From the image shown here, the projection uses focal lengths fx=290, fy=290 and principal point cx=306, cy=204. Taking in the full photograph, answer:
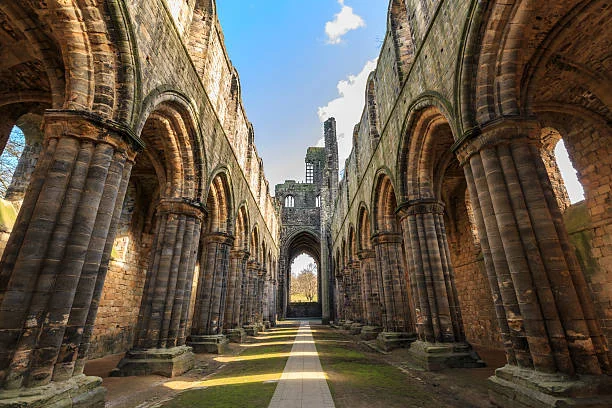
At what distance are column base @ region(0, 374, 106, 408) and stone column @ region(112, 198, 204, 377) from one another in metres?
2.73

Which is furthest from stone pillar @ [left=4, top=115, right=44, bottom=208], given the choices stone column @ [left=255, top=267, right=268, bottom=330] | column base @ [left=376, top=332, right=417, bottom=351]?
stone column @ [left=255, top=267, right=268, bottom=330]

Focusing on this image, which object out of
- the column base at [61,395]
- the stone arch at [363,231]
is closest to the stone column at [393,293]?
the stone arch at [363,231]

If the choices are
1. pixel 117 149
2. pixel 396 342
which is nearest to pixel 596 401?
pixel 396 342

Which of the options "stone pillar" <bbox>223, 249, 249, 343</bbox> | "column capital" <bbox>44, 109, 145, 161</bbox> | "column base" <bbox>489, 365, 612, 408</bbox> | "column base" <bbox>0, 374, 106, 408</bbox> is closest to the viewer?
"column base" <bbox>0, 374, 106, 408</bbox>

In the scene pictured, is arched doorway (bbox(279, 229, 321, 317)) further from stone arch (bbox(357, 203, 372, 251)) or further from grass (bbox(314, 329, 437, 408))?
grass (bbox(314, 329, 437, 408))

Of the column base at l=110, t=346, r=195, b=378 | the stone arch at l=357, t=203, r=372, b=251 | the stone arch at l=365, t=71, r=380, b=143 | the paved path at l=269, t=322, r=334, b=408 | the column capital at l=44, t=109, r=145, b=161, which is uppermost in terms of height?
the stone arch at l=365, t=71, r=380, b=143

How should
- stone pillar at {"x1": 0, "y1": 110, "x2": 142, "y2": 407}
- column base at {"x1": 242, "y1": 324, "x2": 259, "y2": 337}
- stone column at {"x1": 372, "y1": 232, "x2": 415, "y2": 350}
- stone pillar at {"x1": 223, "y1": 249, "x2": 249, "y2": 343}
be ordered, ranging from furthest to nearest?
column base at {"x1": 242, "y1": 324, "x2": 259, "y2": 337}
stone pillar at {"x1": 223, "y1": 249, "x2": 249, "y2": 343}
stone column at {"x1": 372, "y1": 232, "x2": 415, "y2": 350}
stone pillar at {"x1": 0, "y1": 110, "x2": 142, "y2": 407}

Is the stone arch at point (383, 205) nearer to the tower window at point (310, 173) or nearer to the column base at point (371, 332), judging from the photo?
the column base at point (371, 332)

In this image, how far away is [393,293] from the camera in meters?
11.4

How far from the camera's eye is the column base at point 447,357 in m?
7.06

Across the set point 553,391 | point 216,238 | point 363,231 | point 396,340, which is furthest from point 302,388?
point 363,231

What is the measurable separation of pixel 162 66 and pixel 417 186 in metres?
7.82

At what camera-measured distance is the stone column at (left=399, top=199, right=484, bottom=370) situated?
284 inches

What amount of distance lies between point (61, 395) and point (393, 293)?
10109 millimetres
